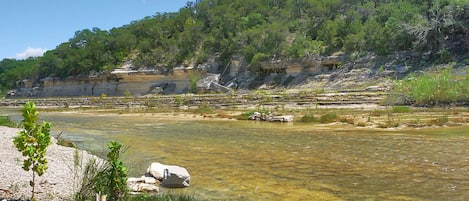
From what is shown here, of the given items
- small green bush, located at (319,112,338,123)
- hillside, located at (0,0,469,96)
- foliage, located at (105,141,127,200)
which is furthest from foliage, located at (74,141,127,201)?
hillside, located at (0,0,469,96)

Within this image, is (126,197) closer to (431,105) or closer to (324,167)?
(324,167)

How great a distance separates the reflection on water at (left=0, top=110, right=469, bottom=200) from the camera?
321 inches

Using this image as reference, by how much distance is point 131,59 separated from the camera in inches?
2975

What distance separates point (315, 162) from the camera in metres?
11.2

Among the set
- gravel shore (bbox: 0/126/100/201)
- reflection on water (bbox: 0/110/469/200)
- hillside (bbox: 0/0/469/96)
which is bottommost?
reflection on water (bbox: 0/110/469/200)

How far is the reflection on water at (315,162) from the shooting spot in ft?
26.7

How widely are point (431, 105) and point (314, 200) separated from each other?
969 inches

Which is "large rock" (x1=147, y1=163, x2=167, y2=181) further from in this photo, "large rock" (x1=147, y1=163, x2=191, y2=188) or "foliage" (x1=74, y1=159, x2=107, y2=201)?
"foliage" (x1=74, y1=159, x2=107, y2=201)

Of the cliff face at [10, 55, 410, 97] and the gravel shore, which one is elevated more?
the cliff face at [10, 55, 410, 97]

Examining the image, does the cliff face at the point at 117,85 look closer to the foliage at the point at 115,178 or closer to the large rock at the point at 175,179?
the large rock at the point at 175,179

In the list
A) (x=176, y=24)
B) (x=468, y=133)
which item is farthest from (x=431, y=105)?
(x=176, y=24)

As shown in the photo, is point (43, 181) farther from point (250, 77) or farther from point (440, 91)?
point (250, 77)

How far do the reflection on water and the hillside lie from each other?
2856 centimetres

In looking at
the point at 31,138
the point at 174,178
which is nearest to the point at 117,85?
the point at 174,178
